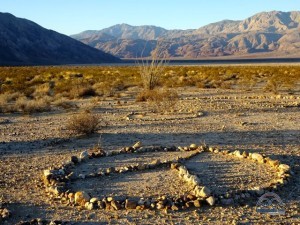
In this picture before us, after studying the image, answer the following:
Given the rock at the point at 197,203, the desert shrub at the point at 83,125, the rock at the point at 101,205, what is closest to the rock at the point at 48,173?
the rock at the point at 101,205

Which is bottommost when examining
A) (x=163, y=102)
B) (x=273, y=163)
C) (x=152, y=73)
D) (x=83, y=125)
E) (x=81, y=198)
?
(x=81, y=198)

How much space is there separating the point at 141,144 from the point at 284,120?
6.56m

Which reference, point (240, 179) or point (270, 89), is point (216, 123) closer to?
point (240, 179)

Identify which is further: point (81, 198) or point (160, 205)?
point (81, 198)

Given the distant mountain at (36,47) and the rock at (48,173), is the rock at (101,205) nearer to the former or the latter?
the rock at (48,173)

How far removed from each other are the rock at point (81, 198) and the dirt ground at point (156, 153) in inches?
10.0

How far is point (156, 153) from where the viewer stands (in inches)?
478

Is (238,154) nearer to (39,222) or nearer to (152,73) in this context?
(39,222)

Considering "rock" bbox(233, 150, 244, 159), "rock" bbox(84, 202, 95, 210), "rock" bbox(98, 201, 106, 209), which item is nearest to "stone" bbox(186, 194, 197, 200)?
"rock" bbox(98, 201, 106, 209)

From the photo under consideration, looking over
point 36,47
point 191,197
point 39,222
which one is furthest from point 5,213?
point 36,47

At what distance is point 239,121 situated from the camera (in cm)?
1727

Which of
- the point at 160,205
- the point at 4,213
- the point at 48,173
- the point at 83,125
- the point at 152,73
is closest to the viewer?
the point at 4,213

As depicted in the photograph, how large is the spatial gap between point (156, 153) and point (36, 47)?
140829mm

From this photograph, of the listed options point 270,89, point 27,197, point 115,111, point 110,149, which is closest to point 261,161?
point 110,149
